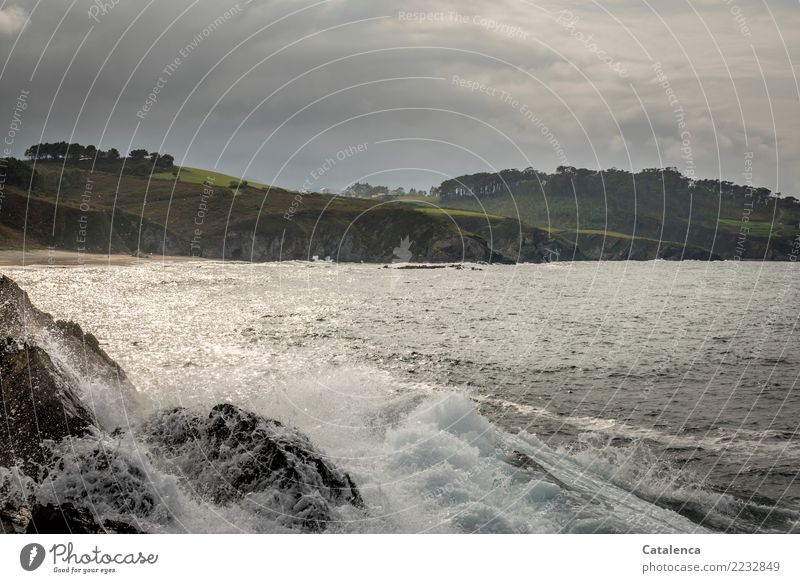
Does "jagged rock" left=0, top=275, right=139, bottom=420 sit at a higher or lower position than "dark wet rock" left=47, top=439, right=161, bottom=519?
higher

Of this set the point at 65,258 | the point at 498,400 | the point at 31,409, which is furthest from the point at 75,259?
the point at 31,409

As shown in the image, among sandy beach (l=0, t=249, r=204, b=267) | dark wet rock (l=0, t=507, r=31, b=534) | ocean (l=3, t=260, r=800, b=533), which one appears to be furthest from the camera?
sandy beach (l=0, t=249, r=204, b=267)

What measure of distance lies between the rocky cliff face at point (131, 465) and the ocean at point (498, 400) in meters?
0.38

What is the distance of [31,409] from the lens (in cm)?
1437

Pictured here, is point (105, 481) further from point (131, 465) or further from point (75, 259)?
point (75, 259)

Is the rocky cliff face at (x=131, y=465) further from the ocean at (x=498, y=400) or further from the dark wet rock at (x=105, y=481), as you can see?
the ocean at (x=498, y=400)

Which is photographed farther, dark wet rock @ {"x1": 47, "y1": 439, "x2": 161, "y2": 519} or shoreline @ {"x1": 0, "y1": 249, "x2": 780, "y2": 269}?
shoreline @ {"x1": 0, "y1": 249, "x2": 780, "y2": 269}

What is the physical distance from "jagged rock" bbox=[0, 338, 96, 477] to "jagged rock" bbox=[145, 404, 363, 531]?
2.16 m

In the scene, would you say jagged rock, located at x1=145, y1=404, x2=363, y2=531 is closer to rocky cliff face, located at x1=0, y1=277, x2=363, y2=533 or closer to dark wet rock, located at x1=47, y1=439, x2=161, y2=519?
rocky cliff face, located at x1=0, y1=277, x2=363, y2=533

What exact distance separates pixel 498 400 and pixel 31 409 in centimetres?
2057

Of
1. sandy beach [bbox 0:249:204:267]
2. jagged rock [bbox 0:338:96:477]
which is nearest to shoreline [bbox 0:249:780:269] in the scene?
sandy beach [bbox 0:249:204:267]

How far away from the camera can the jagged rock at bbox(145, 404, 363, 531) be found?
13500 mm

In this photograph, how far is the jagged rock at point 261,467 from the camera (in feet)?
44.3
